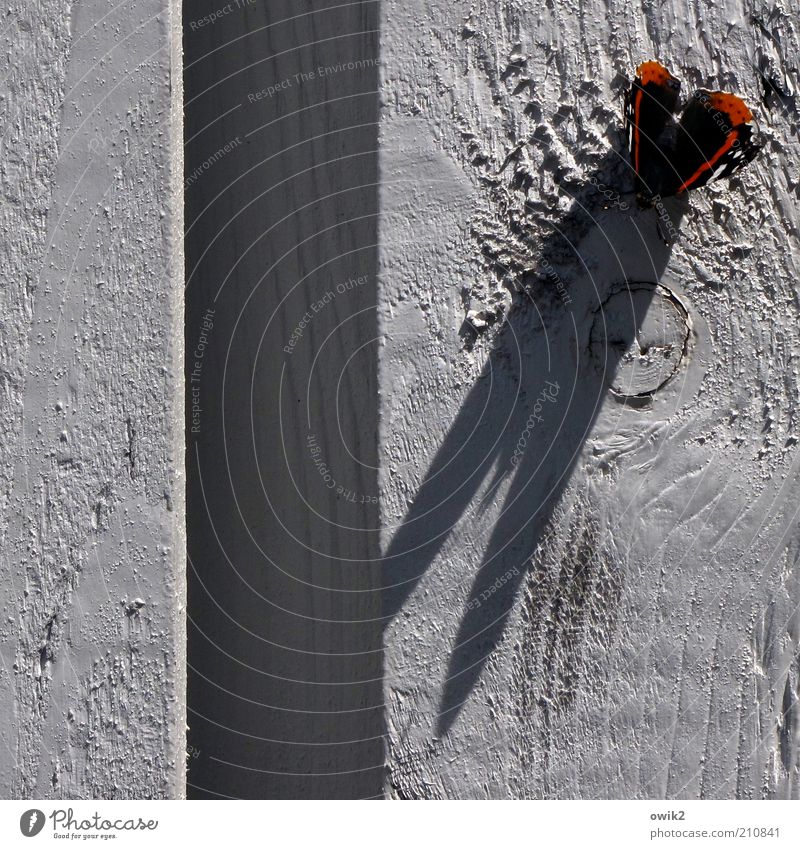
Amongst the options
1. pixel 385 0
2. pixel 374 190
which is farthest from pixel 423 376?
pixel 385 0

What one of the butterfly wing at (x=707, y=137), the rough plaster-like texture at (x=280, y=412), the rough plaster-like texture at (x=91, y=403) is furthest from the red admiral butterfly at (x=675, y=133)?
the rough plaster-like texture at (x=91, y=403)

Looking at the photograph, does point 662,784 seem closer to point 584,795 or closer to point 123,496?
point 584,795

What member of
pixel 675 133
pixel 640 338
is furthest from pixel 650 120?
pixel 640 338

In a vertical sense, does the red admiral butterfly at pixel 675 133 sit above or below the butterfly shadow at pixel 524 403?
above

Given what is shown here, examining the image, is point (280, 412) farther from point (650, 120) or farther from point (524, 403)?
point (650, 120)

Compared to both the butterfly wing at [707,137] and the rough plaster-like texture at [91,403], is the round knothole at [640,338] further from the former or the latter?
the rough plaster-like texture at [91,403]

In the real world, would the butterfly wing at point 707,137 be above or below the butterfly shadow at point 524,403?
above

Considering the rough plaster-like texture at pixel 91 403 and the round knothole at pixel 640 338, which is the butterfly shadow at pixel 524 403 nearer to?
the round knothole at pixel 640 338
